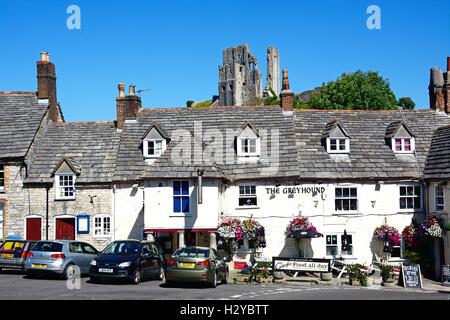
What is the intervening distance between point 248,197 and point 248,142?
3298 millimetres

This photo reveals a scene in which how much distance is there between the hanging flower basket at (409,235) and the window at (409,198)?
4.96 ft

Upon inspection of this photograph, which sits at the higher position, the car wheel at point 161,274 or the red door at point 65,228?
the red door at point 65,228

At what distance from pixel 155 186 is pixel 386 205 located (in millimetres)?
13018

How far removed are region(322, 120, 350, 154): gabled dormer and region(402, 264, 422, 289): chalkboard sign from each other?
947 centimetres

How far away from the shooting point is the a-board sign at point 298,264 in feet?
93.0

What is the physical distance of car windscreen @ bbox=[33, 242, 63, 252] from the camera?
82.9ft

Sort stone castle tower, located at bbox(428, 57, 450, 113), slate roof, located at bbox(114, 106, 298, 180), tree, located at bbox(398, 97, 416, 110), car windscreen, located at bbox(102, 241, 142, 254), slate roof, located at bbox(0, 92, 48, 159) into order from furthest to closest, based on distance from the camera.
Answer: tree, located at bbox(398, 97, 416, 110) < stone castle tower, located at bbox(428, 57, 450, 113) < slate roof, located at bbox(0, 92, 48, 159) < slate roof, located at bbox(114, 106, 298, 180) < car windscreen, located at bbox(102, 241, 142, 254)

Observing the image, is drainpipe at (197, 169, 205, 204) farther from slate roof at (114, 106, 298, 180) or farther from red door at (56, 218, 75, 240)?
red door at (56, 218, 75, 240)

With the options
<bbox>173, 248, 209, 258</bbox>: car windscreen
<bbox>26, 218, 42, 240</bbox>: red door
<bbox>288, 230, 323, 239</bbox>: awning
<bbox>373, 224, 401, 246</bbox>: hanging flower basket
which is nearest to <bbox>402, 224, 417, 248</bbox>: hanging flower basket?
<bbox>373, 224, 401, 246</bbox>: hanging flower basket

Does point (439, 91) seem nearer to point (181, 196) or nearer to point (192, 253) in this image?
point (181, 196)

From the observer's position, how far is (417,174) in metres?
34.4

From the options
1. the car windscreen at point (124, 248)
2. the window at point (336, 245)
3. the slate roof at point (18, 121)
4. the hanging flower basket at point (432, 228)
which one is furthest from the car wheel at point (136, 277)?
the hanging flower basket at point (432, 228)

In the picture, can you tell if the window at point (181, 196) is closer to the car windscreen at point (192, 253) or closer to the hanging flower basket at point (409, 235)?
the car windscreen at point (192, 253)

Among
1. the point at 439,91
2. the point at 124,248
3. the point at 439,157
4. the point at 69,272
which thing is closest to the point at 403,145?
the point at 439,157
